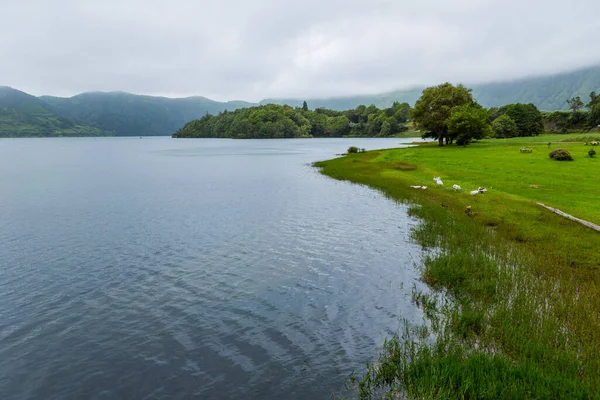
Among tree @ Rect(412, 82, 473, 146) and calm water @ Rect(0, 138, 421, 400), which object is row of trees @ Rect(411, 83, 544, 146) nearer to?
tree @ Rect(412, 82, 473, 146)

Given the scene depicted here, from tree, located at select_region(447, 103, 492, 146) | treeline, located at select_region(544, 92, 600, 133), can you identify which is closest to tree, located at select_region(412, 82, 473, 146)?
tree, located at select_region(447, 103, 492, 146)

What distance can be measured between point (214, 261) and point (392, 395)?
1699 cm

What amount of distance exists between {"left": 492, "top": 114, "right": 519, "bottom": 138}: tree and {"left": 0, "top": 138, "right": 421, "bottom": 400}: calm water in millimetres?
137144

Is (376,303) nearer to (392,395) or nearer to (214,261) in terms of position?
(392,395)

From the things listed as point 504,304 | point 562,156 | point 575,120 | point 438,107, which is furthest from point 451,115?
point 575,120

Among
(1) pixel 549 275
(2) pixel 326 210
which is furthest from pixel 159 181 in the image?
(1) pixel 549 275

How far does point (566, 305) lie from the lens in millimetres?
16812

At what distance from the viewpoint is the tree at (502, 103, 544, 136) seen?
16250cm

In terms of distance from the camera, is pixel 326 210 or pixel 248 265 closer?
pixel 248 265

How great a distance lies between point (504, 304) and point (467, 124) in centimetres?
9994

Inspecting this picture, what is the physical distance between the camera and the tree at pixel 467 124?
106 meters

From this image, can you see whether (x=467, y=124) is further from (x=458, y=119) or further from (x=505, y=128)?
(x=505, y=128)

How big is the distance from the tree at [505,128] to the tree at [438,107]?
41.0m

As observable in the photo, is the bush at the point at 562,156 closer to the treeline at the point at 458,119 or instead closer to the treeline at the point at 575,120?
the treeline at the point at 458,119
